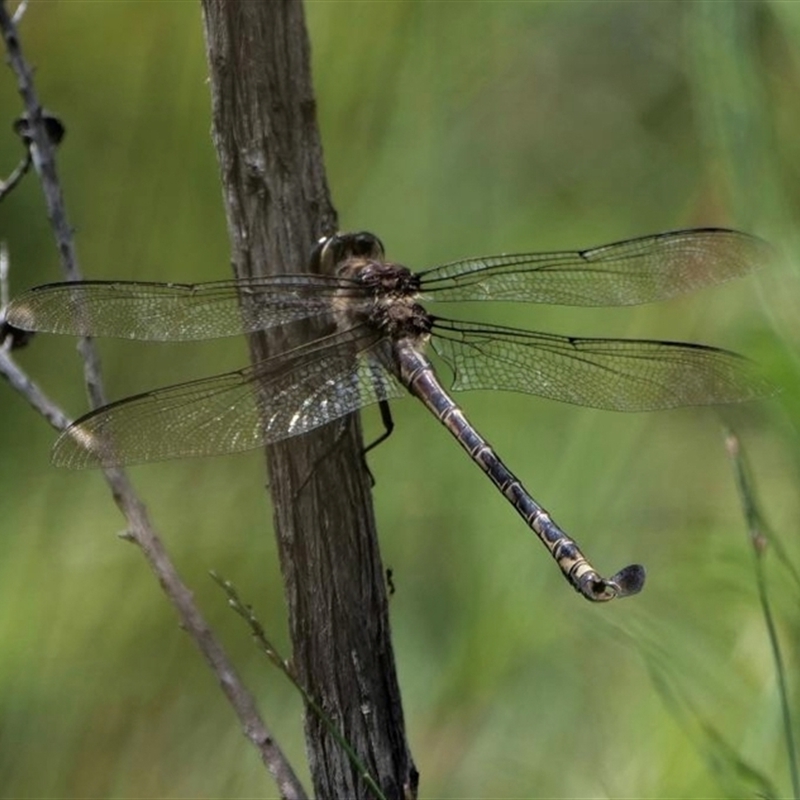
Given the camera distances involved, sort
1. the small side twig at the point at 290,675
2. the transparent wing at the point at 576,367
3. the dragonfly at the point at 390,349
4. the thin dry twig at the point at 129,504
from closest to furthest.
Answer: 1. the small side twig at the point at 290,675
2. the thin dry twig at the point at 129,504
3. the dragonfly at the point at 390,349
4. the transparent wing at the point at 576,367

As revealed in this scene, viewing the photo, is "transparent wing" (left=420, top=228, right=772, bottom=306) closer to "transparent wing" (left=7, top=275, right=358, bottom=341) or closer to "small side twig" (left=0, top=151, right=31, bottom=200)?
"transparent wing" (left=7, top=275, right=358, bottom=341)

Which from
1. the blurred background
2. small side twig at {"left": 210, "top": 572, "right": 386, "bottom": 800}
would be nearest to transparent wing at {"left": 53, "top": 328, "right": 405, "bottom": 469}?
small side twig at {"left": 210, "top": 572, "right": 386, "bottom": 800}

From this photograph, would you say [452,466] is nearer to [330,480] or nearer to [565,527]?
[565,527]

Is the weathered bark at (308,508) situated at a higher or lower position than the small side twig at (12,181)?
lower

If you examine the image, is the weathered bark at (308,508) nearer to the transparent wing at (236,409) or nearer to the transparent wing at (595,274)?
the transparent wing at (236,409)

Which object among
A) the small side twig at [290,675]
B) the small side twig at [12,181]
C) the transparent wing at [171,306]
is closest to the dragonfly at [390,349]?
the transparent wing at [171,306]

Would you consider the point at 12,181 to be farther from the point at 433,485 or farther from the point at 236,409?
the point at 433,485

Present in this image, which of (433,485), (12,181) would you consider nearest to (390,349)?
(12,181)

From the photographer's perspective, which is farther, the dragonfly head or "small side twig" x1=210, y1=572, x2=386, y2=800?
the dragonfly head
